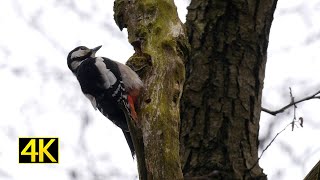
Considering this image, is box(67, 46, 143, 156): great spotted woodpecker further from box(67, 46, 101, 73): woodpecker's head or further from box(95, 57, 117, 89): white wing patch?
box(67, 46, 101, 73): woodpecker's head

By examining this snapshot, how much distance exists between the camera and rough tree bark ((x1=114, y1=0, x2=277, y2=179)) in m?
2.87

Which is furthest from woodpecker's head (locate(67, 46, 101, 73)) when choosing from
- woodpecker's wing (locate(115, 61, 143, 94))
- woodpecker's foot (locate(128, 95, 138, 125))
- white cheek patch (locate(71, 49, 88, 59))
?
woodpecker's foot (locate(128, 95, 138, 125))

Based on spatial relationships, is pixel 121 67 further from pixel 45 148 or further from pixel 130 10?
pixel 45 148

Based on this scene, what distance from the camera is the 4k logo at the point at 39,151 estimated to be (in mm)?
4246

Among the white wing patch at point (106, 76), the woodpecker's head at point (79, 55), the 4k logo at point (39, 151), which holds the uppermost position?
the woodpecker's head at point (79, 55)

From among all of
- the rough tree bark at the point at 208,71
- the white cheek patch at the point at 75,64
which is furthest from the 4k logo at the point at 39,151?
the rough tree bark at the point at 208,71

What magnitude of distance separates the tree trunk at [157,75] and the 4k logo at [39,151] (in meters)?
1.48

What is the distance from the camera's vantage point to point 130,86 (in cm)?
302

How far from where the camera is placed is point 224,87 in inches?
122

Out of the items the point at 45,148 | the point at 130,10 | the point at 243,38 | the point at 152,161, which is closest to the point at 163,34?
the point at 130,10

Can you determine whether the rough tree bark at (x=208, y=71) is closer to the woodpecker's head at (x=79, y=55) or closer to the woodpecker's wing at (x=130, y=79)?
the woodpecker's wing at (x=130, y=79)

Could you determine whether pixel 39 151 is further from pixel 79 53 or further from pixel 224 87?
pixel 224 87

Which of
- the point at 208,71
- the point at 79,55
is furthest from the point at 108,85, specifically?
the point at 79,55

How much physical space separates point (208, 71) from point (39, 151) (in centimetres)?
184
